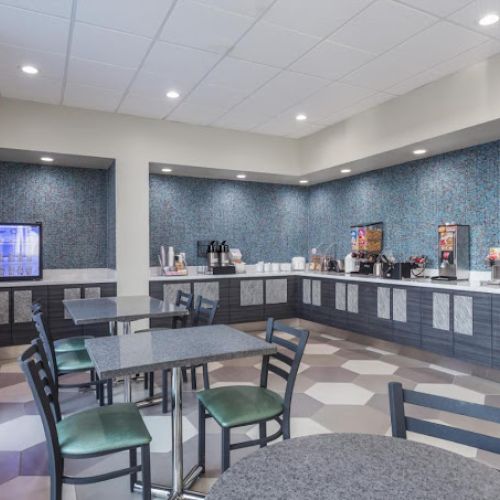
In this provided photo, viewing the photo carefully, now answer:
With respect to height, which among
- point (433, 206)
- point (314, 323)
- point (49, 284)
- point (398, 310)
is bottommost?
point (314, 323)

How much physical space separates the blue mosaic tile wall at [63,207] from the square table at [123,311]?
6.14ft

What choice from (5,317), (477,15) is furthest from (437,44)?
(5,317)

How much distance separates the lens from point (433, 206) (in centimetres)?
530

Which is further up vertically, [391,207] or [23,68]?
[23,68]

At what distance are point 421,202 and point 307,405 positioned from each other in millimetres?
3267

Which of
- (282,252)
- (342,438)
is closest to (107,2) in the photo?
(342,438)

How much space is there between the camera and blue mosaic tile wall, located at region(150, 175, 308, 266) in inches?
252

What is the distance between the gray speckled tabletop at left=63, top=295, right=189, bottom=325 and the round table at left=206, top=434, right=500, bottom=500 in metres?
2.21

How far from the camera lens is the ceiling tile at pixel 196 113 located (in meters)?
5.18

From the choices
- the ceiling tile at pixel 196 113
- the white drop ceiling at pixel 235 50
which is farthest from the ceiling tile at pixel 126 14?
the ceiling tile at pixel 196 113

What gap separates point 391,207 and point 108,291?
4.00 metres

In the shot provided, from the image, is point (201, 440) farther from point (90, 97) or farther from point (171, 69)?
point (90, 97)

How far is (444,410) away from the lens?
4.34ft

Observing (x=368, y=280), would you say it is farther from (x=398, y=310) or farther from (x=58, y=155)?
(x=58, y=155)
